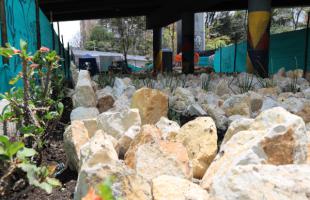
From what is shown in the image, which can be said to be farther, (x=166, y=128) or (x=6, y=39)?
(x=6, y=39)

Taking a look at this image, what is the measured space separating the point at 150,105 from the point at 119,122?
419mm

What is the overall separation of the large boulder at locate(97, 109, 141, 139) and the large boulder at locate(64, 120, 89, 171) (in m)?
0.23

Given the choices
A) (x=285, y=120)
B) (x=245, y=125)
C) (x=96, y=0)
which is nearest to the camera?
(x=285, y=120)

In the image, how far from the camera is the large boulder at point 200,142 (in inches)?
Result: 77.7

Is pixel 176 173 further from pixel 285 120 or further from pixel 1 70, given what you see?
pixel 1 70

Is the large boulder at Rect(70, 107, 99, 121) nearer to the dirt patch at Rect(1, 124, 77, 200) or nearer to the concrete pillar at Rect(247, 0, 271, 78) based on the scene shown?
the dirt patch at Rect(1, 124, 77, 200)

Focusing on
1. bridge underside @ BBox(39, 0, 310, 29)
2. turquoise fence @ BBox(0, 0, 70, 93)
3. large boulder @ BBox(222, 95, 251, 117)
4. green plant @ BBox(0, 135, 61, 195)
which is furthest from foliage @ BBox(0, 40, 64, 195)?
bridge underside @ BBox(39, 0, 310, 29)

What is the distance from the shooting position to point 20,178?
157 cm

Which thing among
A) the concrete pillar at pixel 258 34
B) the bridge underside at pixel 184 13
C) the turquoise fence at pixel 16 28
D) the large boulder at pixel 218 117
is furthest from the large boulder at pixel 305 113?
the concrete pillar at pixel 258 34

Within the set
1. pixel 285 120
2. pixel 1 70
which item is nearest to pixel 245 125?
pixel 285 120

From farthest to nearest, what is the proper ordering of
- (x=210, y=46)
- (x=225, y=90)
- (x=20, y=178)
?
(x=210, y=46)
(x=225, y=90)
(x=20, y=178)

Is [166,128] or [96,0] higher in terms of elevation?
[96,0]

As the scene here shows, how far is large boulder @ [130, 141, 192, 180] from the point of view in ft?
5.46

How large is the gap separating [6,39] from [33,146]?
1.93 m
